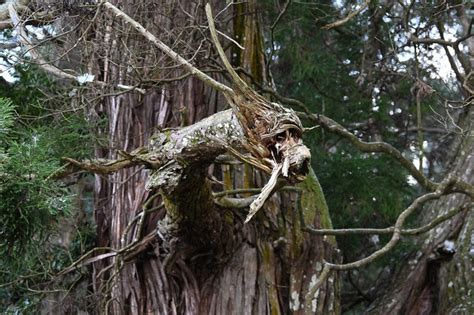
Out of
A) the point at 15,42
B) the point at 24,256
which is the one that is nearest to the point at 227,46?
the point at 15,42

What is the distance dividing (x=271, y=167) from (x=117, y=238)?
2.12m

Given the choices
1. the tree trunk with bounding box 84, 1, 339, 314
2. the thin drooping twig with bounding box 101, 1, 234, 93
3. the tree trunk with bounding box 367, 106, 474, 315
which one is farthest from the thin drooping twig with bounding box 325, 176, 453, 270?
the thin drooping twig with bounding box 101, 1, 234, 93

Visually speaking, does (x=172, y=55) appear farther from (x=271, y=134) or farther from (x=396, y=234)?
(x=396, y=234)

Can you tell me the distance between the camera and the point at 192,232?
12.7 feet

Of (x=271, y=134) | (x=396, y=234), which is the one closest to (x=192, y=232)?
(x=396, y=234)

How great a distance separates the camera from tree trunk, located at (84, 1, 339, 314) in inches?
154

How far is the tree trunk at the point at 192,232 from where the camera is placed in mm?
3910

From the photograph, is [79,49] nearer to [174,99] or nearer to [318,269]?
[174,99]

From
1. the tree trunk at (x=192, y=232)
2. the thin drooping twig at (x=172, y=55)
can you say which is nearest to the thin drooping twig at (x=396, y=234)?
the tree trunk at (x=192, y=232)

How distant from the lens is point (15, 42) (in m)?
3.82

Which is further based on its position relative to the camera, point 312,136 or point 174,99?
point 312,136

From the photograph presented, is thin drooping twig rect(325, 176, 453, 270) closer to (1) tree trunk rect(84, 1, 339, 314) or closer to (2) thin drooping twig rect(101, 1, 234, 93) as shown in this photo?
(1) tree trunk rect(84, 1, 339, 314)

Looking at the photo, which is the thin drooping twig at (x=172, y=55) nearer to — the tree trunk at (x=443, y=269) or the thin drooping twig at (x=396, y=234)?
the thin drooping twig at (x=396, y=234)

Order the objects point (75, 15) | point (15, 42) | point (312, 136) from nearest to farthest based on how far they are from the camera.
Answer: point (75, 15) → point (15, 42) → point (312, 136)
